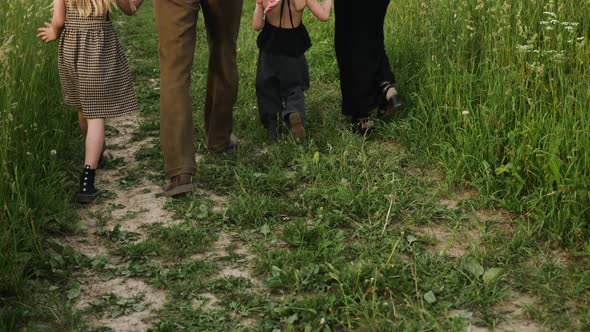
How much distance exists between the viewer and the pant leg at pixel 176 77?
15.3 feet

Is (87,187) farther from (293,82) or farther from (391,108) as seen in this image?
(391,108)

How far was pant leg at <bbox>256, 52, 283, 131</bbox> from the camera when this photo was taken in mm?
5617

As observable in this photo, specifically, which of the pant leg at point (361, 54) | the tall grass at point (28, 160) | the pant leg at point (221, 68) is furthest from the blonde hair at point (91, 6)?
the pant leg at point (361, 54)

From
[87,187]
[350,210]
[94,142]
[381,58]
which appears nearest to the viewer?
[350,210]

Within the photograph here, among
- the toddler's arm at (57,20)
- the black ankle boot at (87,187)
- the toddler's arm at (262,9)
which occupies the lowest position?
the black ankle boot at (87,187)

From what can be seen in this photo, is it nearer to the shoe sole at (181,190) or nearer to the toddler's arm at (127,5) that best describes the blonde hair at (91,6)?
the toddler's arm at (127,5)

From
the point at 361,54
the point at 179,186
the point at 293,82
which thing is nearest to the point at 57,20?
the point at 179,186

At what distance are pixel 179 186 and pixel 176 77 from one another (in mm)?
682

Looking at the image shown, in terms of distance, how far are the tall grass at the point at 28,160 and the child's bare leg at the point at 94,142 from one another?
0.66 ft

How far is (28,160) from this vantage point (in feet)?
14.9

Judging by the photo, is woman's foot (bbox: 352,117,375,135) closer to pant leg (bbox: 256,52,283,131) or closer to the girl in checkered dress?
pant leg (bbox: 256,52,283,131)

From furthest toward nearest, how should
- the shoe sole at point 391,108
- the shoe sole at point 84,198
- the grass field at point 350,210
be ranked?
the shoe sole at point 391,108
the shoe sole at point 84,198
the grass field at point 350,210

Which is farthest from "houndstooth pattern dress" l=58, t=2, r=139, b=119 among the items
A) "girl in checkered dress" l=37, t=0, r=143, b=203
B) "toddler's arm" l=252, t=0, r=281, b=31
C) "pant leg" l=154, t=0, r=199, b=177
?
"toddler's arm" l=252, t=0, r=281, b=31

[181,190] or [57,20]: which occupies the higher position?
[57,20]
